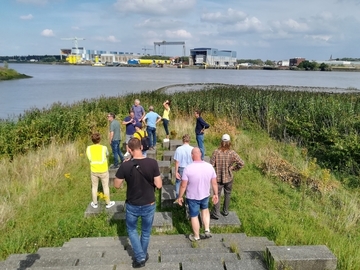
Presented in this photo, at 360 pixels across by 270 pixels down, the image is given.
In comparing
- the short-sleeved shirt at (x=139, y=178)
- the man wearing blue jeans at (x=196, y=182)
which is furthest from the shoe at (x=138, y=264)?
the man wearing blue jeans at (x=196, y=182)

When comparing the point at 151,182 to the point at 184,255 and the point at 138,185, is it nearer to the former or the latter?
the point at 138,185

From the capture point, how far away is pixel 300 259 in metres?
3.31

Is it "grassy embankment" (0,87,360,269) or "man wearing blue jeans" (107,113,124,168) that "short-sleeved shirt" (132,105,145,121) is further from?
"grassy embankment" (0,87,360,269)

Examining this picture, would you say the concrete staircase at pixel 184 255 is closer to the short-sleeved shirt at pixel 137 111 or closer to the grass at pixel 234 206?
the grass at pixel 234 206

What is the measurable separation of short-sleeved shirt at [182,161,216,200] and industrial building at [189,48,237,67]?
532 feet

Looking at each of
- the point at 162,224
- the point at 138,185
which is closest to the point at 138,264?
the point at 138,185

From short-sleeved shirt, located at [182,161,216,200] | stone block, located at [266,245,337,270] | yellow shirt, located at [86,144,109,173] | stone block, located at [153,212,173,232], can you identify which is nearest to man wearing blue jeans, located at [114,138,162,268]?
short-sleeved shirt, located at [182,161,216,200]

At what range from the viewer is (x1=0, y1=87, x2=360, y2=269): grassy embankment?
515 cm

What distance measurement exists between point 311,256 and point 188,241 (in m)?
1.89

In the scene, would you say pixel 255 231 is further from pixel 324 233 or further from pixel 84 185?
pixel 84 185

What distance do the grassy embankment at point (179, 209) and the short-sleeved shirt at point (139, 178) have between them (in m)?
1.92

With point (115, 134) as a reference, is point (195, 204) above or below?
below

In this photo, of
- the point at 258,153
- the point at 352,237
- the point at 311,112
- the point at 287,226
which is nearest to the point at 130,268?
the point at 287,226

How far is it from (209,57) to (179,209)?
171 m
